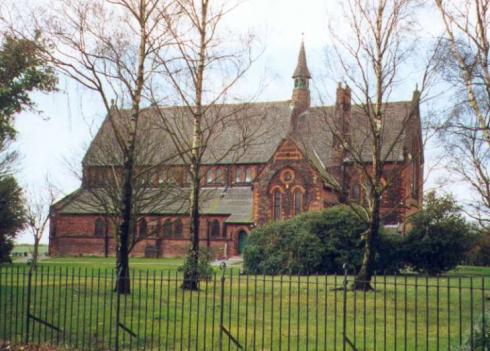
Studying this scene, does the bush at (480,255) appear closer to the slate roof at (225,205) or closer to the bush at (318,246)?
the bush at (318,246)

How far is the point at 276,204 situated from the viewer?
4650 centimetres

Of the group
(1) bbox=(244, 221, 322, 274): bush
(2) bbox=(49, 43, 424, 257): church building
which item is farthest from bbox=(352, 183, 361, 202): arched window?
(1) bbox=(244, 221, 322, 274): bush

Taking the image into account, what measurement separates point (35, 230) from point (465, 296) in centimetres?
2930

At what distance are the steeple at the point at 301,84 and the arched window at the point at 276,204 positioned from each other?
45.2 feet

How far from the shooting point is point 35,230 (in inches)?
1556

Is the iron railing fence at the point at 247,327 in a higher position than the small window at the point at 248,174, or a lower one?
lower

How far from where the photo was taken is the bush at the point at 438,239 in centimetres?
2944

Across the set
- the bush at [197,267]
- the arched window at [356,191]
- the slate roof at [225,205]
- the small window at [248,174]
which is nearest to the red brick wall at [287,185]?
the slate roof at [225,205]

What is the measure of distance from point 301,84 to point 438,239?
30.9 m

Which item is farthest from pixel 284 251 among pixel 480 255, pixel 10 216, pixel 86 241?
pixel 86 241

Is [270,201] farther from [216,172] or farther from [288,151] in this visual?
A: [216,172]

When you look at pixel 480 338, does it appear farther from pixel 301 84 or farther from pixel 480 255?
pixel 301 84

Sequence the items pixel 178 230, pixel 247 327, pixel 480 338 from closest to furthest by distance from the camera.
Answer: pixel 480 338 < pixel 247 327 < pixel 178 230

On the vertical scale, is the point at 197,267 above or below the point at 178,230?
below
